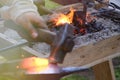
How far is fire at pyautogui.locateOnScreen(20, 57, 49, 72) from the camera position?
1557mm

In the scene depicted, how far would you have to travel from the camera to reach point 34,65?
1.57 metres

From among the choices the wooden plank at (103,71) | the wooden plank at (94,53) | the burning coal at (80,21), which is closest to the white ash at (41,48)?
the wooden plank at (94,53)

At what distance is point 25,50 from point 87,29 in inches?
30.2

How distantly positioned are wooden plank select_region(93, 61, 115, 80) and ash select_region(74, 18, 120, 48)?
390 millimetres

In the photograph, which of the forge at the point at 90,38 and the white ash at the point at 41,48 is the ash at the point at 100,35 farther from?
the white ash at the point at 41,48

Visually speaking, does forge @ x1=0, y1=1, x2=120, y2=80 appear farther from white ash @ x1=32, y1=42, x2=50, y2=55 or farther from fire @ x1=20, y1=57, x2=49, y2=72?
fire @ x1=20, y1=57, x2=49, y2=72

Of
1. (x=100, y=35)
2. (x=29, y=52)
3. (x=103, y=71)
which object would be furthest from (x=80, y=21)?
Answer: (x=29, y=52)

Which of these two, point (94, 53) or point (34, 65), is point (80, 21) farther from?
point (34, 65)

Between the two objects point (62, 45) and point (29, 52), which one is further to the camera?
point (29, 52)

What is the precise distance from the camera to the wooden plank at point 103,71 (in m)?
3.17

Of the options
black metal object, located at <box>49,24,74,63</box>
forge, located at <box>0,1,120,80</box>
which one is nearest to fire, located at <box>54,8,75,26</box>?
forge, located at <box>0,1,120,80</box>

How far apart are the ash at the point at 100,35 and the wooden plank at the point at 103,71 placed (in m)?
0.39

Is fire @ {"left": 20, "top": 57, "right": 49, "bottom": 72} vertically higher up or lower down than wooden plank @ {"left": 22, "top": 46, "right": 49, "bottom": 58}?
higher up

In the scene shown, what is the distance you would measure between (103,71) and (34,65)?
178 cm
